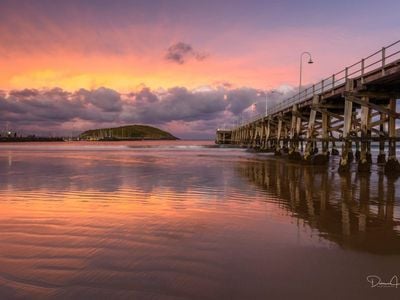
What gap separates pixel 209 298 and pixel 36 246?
3.27m

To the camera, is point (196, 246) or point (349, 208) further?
point (349, 208)

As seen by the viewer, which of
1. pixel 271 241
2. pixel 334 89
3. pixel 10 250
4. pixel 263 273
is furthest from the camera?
pixel 334 89

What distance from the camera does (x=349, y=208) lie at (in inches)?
389

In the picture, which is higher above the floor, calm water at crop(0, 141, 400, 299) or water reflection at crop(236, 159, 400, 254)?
water reflection at crop(236, 159, 400, 254)

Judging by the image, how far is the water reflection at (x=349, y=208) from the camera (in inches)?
264

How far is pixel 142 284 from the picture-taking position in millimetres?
4523

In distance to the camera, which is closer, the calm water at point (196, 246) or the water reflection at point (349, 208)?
the calm water at point (196, 246)

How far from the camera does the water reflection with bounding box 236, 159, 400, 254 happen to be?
6.70 metres

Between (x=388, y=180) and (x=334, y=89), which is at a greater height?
(x=334, y=89)

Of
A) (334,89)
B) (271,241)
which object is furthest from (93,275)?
(334,89)

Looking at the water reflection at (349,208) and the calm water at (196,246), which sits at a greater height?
the water reflection at (349,208)

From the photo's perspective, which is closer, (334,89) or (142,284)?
(142,284)

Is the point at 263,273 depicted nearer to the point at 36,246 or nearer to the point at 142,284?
the point at 142,284

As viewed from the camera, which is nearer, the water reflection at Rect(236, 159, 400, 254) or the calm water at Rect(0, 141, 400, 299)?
the calm water at Rect(0, 141, 400, 299)
